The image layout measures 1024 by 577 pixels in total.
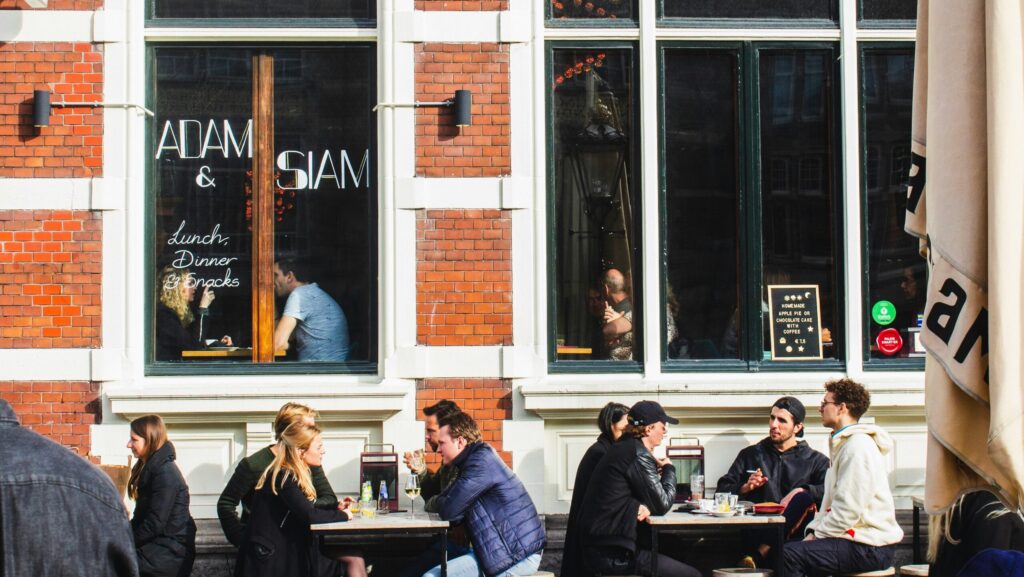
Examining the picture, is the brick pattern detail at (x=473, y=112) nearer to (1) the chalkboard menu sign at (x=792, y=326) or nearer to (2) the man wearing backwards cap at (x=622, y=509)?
(1) the chalkboard menu sign at (x=792, y=326)

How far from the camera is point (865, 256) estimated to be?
9898 mm

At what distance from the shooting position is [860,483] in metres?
8.01

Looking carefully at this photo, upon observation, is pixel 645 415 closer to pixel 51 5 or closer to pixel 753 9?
pixel 753 9

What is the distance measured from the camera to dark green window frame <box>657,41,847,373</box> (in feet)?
32.3

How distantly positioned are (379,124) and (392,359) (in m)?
1.64

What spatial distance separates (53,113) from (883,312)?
19.6 ft

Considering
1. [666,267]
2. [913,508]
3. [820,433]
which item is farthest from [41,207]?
[913,508]

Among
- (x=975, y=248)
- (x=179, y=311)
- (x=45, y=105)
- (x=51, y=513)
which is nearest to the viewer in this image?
(x=51, y=513)

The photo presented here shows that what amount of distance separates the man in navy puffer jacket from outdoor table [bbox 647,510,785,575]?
2.26ft

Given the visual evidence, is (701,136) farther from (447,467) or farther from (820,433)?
(447,467)

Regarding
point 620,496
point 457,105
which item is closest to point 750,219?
point 457,105

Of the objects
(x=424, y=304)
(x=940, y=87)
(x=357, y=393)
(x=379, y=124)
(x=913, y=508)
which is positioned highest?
(x=379, y=124)

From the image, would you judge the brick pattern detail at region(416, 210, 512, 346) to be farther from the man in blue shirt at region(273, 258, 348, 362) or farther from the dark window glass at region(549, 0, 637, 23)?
the dark window glass at region(549, 0, 637, 23)

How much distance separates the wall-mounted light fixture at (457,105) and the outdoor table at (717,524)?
3076 mm
